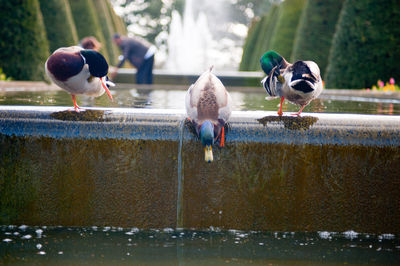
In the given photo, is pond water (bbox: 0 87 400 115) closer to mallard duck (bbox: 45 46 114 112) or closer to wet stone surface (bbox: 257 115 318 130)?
wet stone surface (bbox: 257 115 318 130)

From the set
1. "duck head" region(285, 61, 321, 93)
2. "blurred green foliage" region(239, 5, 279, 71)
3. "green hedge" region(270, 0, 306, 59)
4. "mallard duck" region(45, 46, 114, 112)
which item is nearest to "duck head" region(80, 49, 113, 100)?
"mallard duck" region(45, 46, 114, 112)

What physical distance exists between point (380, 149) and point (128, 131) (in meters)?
2.03

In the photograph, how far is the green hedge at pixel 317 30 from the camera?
12.4 metres

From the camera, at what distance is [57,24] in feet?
41.1

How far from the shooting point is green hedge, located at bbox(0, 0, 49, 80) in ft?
30.7

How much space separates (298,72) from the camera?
354 cm

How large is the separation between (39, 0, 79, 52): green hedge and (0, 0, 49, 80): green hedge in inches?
104

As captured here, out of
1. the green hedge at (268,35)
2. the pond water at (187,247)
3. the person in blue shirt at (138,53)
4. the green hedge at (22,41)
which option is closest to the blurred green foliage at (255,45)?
the green hedge at (268,35)

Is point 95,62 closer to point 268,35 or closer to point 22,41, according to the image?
point 22,41

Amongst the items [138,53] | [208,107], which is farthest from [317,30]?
[208,107]

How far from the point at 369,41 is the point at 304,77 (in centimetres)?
718

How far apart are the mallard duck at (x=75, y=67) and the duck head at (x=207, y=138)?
3.58 feet

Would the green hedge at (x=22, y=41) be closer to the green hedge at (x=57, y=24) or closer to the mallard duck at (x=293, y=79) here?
the green hedge at (x=57, y=24)

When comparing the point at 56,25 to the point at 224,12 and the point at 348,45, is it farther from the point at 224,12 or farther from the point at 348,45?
the point at 224,12
